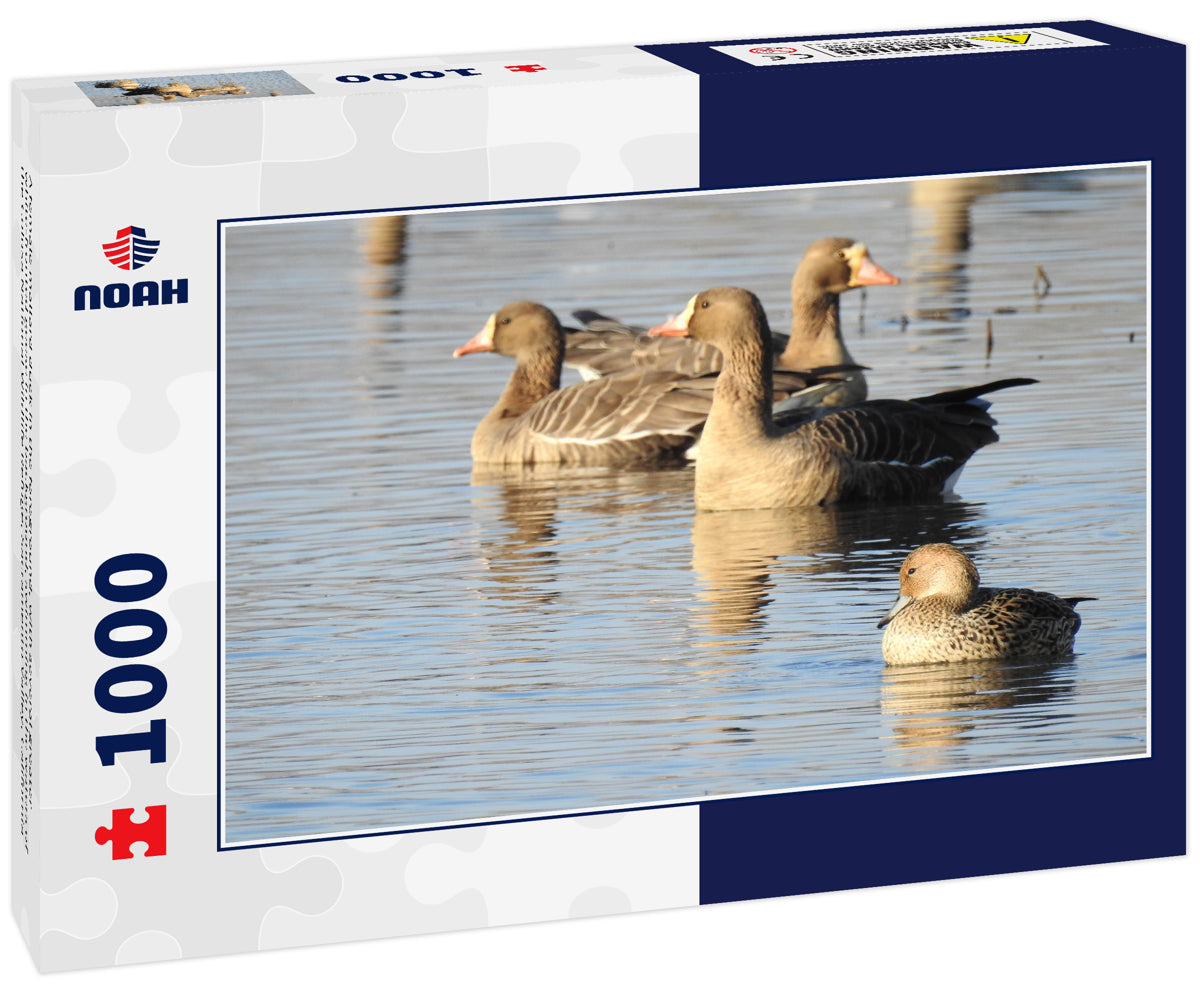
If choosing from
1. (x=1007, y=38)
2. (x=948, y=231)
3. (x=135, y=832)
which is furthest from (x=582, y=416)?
(x=135, y=832)

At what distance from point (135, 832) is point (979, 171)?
306 cm

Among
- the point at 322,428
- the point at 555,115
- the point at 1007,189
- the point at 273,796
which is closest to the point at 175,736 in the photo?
the point at 273,796

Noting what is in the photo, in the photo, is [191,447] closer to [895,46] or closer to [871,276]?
[871,276]

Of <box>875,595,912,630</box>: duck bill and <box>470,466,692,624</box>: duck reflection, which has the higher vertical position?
<box>470,466,692,624</box>: duck reflection

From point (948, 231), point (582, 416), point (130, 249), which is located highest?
point (948, 231)

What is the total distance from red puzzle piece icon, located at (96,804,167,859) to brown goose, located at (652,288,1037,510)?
79.9 inches

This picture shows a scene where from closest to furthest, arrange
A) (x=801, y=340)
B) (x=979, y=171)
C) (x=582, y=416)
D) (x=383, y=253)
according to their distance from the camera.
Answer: (x=383, y=253) → (x=979, y=171) → (x=801, y=340) → (x=582, y=416)

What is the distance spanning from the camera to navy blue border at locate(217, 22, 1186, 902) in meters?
7.41

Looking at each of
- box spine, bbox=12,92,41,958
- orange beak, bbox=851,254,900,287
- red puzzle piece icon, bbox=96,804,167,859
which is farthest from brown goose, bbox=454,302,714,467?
red puzzle piece icon, bbox=96,804,167,859

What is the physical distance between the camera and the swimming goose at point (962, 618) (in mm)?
7832

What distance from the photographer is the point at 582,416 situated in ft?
28.2

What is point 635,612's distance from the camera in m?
7.66

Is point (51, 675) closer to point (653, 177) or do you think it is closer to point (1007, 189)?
point (653, 177)

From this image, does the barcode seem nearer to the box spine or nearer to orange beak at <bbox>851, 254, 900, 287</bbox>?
orange beak at <bbox>851, 254, 900, 287</bbox>
